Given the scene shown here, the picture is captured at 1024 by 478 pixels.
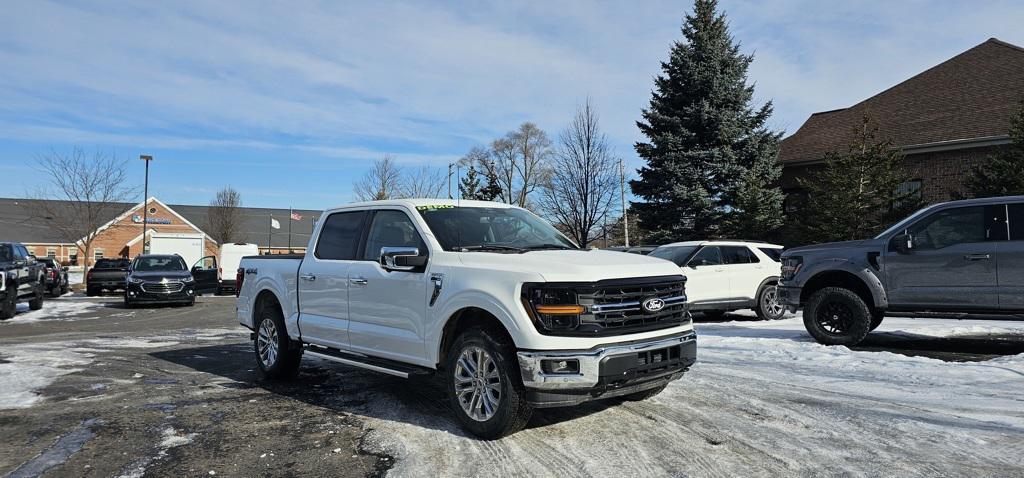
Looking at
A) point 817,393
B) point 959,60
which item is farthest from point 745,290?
point 959,60

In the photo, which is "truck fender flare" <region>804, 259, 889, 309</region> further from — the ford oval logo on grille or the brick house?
the brick house

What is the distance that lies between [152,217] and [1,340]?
5819 centimetres

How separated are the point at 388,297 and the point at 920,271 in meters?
6.88

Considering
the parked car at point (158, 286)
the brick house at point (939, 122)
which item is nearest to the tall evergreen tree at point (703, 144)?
the brick house at point (939, 122)

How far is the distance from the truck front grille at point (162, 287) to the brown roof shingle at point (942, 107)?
72.6 feet

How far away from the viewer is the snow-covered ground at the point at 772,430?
408cm

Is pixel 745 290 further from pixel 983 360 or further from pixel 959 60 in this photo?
pixel 959 60

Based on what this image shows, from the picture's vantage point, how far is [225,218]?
62219 millimetres

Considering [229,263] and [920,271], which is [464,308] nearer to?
[920,271]

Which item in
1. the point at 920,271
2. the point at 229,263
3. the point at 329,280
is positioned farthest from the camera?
the point at 229,263

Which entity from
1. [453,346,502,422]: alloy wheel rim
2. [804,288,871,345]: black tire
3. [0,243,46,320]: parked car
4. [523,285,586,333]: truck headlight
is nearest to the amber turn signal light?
[523,285,586,333]: truck headlight

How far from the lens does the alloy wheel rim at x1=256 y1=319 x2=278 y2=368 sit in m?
7.05

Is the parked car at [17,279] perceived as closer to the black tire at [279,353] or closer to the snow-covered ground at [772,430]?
the black tire at [279,353]

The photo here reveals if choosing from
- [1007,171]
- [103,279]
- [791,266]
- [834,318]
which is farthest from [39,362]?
[1007,171]
